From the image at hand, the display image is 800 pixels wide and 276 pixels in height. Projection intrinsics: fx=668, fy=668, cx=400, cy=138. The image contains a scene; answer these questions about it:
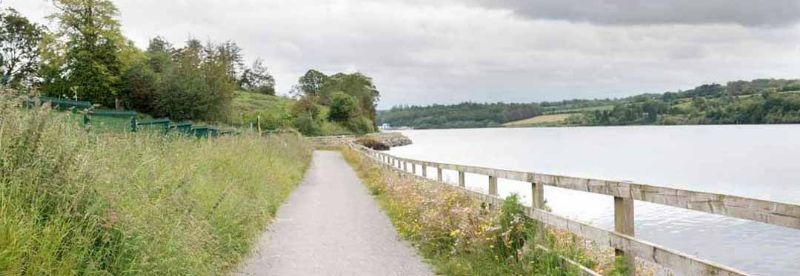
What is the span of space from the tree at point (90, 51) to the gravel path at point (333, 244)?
49480mm

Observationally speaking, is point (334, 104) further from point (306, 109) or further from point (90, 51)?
point (90, 51)

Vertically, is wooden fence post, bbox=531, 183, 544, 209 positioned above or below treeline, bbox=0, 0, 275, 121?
below

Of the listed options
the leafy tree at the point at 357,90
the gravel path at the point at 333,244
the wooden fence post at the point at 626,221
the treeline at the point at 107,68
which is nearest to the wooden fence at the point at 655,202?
the wooden fence post at the point at 626,221

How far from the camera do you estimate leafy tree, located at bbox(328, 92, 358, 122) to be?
103 m

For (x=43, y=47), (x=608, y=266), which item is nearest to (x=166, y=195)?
(x=608, y=266)

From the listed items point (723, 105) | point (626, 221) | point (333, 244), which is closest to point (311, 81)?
point (723, 105)

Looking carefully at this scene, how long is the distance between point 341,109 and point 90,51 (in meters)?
46.6

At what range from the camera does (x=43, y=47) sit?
60844mm

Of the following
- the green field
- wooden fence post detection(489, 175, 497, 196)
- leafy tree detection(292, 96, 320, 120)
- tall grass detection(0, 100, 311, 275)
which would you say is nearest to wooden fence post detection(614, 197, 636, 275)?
wooden fence post detection(489, 175, 497, 196)

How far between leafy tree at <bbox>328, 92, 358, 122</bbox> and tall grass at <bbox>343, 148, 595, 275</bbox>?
91.8m

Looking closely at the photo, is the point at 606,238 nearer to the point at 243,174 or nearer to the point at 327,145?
the point at 243,174

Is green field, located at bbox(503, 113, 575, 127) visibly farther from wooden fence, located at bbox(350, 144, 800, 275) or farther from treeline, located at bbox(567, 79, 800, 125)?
wooden fence, located at bbox(350, 144, 800, 275)

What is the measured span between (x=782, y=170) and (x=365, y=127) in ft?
245

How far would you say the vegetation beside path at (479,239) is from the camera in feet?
21.1
